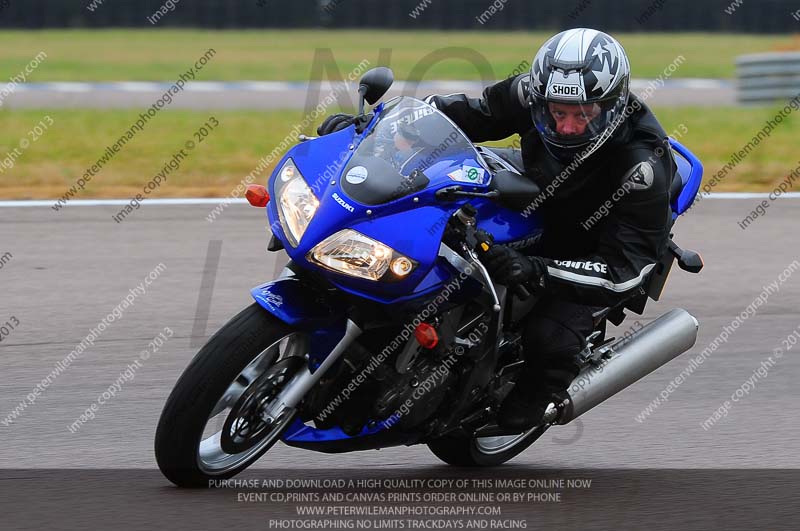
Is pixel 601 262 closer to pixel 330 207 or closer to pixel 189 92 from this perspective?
pixel 330 207

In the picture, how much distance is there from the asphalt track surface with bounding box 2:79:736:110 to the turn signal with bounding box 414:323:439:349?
10.8m

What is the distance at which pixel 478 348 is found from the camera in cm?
423

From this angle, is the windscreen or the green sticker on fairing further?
the green sticker on fairing

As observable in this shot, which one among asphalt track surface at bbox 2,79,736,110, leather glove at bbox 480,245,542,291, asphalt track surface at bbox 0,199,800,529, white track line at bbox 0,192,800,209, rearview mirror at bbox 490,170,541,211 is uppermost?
rearview mirror at bbox 490,170,541,211

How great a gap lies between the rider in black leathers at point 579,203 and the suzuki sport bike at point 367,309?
0.43 ft

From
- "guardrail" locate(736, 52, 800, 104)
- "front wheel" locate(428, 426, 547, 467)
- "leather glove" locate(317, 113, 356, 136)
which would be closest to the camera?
"leather glove" locate(317, 113, 356, 136)

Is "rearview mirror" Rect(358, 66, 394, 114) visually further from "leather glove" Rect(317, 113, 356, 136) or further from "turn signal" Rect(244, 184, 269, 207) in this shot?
"turn signal" Rect(244, 184, 269, 207)

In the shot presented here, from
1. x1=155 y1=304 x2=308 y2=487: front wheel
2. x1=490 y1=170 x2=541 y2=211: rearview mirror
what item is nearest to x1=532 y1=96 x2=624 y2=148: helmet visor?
x1=490 y1=170 x2=541 y2=211: rearview mirror

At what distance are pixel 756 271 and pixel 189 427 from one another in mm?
5038

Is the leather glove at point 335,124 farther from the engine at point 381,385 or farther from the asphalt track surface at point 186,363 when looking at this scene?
the asphalt track surface at point 186,363

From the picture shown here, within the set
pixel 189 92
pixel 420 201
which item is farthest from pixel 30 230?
pixel 189 92

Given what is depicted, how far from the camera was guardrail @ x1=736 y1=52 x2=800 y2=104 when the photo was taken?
1498 centimetres

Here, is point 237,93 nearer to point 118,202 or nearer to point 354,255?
point 118,202

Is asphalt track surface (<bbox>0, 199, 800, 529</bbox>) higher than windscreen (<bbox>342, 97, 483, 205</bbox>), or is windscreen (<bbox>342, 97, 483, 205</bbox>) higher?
windscreen (<bbox>342, 97, 483, 205</bbox>)
